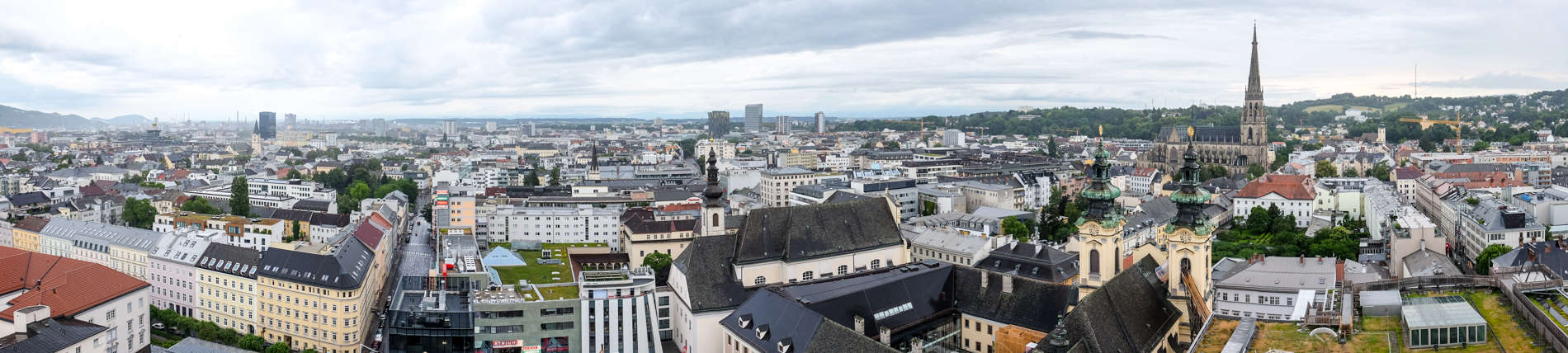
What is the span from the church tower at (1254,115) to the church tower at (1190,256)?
9473 centimetres

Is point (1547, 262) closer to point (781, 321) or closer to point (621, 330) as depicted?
point (781, 321)

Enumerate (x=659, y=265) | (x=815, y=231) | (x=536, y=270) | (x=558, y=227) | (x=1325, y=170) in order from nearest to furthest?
(x=815, y=231)
(x=659, y=265)
(x=536, y=270)
(x=558, y=227)
(x=1325, y=170)

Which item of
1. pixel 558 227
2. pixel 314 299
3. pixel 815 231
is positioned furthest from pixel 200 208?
pixel 815 231

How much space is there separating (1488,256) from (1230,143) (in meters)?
76.8

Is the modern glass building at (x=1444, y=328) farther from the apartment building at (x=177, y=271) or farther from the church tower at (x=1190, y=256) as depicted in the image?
the apartment building at (x=177, y=271)

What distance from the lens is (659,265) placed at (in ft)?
178

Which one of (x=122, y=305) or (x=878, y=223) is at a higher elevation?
(x=878, y=223)

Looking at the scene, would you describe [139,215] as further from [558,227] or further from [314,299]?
[314,299]

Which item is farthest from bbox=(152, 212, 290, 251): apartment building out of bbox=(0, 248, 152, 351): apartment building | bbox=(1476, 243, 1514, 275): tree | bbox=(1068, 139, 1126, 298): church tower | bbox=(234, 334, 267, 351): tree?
bbox=(1476, 243, 1514, 275): tree

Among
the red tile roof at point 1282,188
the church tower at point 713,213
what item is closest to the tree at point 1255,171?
the red tile roof at point 1282,188

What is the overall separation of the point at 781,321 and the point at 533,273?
27992mm

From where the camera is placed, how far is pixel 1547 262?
4494 centimetres

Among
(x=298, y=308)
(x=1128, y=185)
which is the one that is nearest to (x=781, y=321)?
(x=298, y=308)

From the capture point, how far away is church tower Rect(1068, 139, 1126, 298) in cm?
3288
